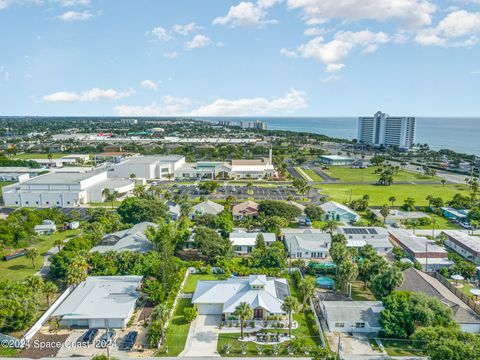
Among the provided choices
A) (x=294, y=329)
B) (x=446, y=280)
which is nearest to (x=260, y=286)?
(x=294, y=329)

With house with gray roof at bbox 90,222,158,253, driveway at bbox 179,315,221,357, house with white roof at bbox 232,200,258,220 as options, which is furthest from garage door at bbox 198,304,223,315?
house with white roof at bbox 232,200,258,220

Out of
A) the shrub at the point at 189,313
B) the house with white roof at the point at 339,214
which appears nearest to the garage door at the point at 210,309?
the shrub at the point at 189,313

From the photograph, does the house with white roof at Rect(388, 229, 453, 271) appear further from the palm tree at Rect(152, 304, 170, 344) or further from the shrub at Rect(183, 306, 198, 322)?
the palm tree at Rect(152, 304, 170, 344)

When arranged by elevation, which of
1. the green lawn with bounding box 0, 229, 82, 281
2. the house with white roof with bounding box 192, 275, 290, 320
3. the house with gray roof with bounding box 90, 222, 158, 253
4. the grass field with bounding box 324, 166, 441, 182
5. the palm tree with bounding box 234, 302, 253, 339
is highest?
the palm tree with bounding box 234, 302, 253, 339

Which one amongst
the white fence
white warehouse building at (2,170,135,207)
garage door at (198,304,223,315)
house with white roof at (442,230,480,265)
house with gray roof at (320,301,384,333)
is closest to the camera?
the white fence

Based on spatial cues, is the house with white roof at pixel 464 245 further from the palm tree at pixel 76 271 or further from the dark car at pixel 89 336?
the palm tree at pixel 76 271

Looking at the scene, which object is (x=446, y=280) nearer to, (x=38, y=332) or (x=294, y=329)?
(x=294, y=329)
